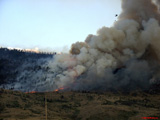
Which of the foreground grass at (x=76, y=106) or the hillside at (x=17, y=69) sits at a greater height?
the hillside at (x=17, y=69)

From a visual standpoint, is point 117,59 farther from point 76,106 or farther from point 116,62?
point 76,106

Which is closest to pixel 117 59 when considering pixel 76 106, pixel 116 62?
pixel 116 62

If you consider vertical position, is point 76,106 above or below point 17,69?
below

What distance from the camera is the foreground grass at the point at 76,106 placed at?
1825 inches

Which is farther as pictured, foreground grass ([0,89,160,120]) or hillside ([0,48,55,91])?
hillside ([0,48,55,91])

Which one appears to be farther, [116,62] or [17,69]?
[17,69]

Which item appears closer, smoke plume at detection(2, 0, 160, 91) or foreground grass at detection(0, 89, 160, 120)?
foreground grass at detection(0, 89, 160, 120)

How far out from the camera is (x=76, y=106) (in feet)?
187

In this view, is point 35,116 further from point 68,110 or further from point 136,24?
point 136,24

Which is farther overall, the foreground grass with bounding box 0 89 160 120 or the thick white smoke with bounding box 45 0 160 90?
the thick white smoke with bounding box 45 0 160 90

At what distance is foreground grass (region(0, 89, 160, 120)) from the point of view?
46.3 meters

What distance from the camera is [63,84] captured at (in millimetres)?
77875

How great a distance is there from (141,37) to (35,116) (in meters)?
54.2

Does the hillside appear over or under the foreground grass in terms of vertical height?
over
